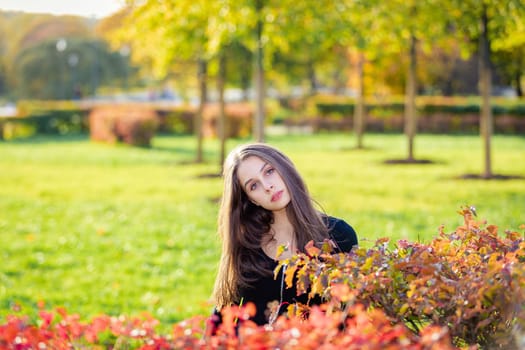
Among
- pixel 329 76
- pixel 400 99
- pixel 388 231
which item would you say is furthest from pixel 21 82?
pixel 388 231

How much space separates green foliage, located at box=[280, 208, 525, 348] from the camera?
2.09 meters

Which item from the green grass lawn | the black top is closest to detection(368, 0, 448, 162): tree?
the green grass lawn

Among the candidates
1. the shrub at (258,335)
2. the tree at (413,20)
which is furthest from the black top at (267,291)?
the tree at (413,20)

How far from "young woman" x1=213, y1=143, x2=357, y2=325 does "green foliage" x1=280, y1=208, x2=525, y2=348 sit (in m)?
0.58

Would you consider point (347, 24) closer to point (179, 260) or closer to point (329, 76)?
point (179, 260)

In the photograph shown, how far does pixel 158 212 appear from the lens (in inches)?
424

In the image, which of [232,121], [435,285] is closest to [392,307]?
[435,285]

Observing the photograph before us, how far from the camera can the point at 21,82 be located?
69000mm

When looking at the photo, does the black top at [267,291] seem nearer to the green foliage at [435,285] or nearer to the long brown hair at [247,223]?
the long brown hair at [247,223]

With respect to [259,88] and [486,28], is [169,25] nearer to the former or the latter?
[259,88]

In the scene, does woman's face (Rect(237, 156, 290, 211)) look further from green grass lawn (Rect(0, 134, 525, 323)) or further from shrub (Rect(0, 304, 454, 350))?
shrub (Rect(0, 304, 454, 350))

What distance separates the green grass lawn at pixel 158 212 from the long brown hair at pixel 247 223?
0.58 ft

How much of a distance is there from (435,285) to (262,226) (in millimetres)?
1095

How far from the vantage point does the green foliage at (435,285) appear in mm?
2086
